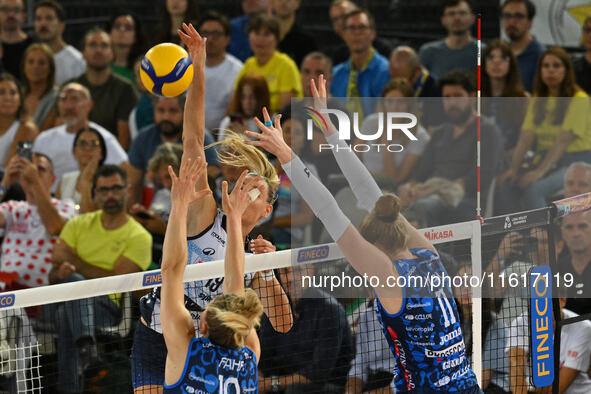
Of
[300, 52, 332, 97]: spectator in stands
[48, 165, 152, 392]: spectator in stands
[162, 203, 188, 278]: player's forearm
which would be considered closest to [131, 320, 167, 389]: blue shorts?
[162, 203, 188, 278]: player's forearm

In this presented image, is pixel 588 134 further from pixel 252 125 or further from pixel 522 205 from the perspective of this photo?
pixel 252 125

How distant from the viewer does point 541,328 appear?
6215 millimetres

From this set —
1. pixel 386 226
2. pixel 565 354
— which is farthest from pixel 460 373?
pixel 565 354

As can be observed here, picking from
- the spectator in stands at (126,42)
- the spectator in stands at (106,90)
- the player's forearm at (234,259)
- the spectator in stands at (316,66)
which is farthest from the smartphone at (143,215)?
the player's forearm at (234,259)

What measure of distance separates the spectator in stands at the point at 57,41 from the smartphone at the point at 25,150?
7.24 ft

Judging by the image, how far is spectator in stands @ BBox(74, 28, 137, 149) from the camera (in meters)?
10.6

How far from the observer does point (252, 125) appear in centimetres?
973

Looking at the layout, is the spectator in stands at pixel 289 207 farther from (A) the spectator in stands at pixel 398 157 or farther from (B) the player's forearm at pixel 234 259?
(B) the player's forearm at pixel 234 259

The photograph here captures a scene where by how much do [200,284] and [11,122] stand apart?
5.39m

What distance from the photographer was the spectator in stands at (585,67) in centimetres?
966

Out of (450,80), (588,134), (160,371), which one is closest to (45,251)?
(160,371)

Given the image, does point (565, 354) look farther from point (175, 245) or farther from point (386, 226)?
point (175, 245)

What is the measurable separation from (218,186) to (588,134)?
363cm

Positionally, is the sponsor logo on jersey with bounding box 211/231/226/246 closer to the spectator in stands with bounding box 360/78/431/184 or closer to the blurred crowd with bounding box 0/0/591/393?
the blurred crowd with bounding box 0/0/591/393
